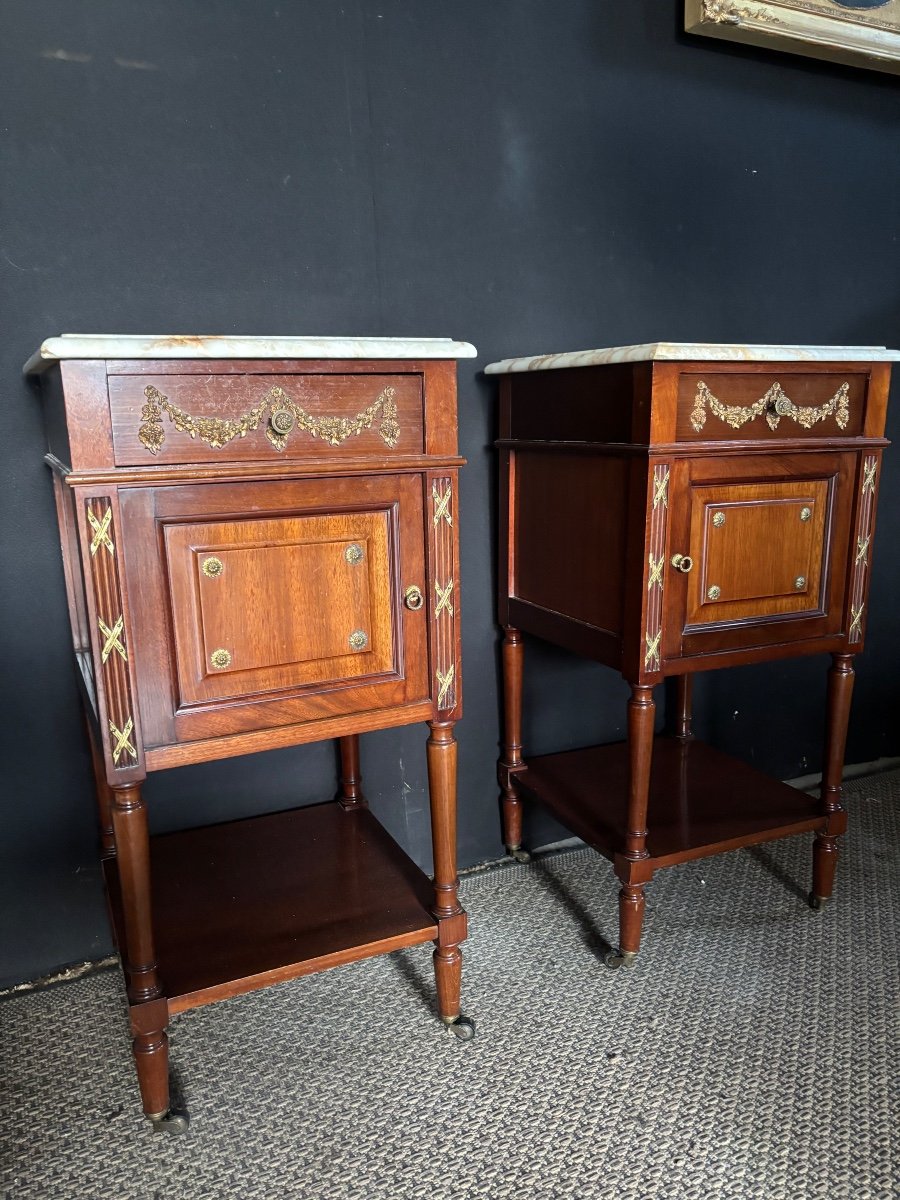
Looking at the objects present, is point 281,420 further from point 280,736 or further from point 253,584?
point 280,736

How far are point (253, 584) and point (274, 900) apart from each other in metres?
0.64

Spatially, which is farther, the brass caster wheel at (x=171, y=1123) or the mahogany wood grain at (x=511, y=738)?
the mahogany wood grain at (x=511, y=738)

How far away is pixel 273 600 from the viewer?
4.27ft

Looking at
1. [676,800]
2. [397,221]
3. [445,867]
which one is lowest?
[676,800]

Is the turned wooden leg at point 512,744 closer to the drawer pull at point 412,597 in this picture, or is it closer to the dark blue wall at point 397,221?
the dark blue wall at point 397,221

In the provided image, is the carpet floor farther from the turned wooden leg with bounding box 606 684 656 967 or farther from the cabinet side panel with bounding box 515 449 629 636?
the cabinet side panel with bounding box 515 449 629 636

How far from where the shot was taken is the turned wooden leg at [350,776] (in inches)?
75.0

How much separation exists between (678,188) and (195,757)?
168 cm

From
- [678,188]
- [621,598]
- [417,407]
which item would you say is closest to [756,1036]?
[621,598]


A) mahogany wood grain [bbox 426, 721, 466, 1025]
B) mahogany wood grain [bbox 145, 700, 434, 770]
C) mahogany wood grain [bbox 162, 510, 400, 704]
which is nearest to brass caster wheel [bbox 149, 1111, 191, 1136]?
mahogany wood grain [bbox 426, 721, 466, 1025]

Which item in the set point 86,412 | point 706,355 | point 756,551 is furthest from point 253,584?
point 756,551

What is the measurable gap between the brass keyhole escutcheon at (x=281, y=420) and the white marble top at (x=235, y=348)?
0.25ft

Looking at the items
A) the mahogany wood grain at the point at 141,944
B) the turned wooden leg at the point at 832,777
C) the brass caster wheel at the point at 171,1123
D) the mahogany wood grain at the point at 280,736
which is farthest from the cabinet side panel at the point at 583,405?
the brass caster wheel at the point at 171,1123

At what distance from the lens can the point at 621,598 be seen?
162 cm
